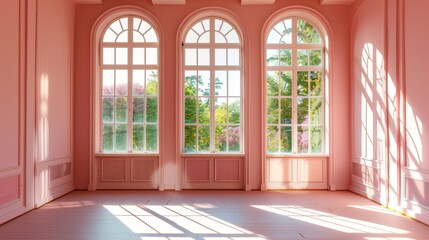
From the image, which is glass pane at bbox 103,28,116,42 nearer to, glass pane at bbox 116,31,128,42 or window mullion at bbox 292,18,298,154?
glass pane at bbox 116,31,128,42

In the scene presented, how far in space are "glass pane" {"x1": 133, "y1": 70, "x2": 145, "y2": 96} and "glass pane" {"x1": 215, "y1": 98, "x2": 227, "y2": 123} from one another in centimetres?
156

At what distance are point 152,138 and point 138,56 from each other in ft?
5.66

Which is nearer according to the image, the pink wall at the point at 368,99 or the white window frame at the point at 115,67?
the pink wall at the point at 368,99

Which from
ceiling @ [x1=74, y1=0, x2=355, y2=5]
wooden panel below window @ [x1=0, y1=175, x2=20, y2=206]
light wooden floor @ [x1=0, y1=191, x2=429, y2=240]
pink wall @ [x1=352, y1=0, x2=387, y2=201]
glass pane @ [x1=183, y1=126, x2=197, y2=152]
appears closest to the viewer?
light wooden floor @ [x1=0, y1=191, x2=429, y2=240]

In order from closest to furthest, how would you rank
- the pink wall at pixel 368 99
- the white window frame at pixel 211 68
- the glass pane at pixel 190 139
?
the pink wall at pixel 368 99 < the white window frame at pixel 211 68 < the glass pane at pixel 190 139

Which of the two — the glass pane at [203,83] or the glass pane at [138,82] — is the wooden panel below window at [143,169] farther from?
the glass pane at [203,83]

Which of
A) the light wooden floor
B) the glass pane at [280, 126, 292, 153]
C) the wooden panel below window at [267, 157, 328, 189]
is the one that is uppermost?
the glass pane at [280, 126, 292, 153]

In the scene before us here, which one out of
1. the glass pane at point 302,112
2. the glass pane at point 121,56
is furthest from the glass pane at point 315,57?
the glass pane at point 121,56

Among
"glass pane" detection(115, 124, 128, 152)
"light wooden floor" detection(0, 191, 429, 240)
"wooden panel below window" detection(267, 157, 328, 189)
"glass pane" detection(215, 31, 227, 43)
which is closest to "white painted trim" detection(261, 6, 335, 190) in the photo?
"wooden panel below window" detection(267, 157, 328, 189)

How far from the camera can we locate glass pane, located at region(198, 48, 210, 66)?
747cm

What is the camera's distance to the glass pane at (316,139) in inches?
293

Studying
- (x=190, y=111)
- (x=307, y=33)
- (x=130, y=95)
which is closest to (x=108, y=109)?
(x=130, y=95)

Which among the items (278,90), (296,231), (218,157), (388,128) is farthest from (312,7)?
(296,231)

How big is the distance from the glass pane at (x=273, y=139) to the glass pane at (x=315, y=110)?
2.54 feet
